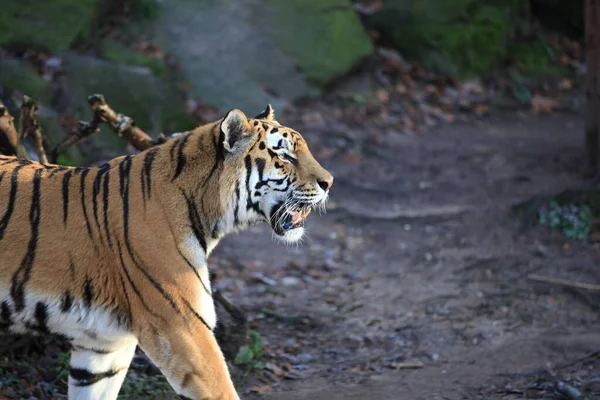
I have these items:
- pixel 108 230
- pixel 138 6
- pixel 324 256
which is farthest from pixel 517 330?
pixel 138 6

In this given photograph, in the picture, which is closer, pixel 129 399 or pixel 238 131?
pixel 238 131

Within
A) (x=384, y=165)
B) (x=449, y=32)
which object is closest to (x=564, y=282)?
(x=384, y=165)

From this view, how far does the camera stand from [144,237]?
4109 millimetres

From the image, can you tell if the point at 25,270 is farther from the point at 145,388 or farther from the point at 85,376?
the point at 145,388

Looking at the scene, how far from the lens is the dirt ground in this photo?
5789 mm

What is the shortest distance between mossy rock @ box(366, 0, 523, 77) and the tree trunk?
11.5ft

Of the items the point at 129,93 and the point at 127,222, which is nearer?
the point at 127,222

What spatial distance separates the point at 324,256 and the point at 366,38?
194 inches

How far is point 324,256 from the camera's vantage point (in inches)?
317

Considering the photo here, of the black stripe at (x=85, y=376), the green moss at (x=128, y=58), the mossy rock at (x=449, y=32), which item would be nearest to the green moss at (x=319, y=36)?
the mossy rock at (x=449, y=32)

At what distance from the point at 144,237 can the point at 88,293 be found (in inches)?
14.0

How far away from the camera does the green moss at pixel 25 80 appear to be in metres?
8.71

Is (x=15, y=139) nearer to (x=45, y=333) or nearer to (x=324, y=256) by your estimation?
(x=45, y=333)

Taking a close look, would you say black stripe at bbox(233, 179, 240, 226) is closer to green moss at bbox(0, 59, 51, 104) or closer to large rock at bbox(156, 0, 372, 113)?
green moss at bbox(0, 59, 51, 104)
